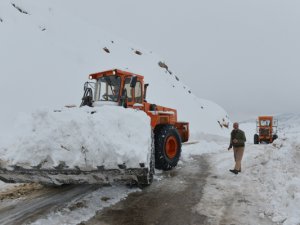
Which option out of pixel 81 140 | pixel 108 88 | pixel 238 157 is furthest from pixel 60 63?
pixel 81 140

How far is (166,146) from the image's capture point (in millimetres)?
8586

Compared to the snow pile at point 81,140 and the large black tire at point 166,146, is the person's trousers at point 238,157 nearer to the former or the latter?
the large black tire at point 166,146

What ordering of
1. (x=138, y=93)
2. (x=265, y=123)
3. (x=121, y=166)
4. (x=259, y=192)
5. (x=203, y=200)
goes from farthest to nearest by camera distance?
(x=265, y=123)
(x=138, y=93)
(x=259, y=192)
(x=203, y=200)
(x=121, y=166)

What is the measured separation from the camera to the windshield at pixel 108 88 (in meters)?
7.81

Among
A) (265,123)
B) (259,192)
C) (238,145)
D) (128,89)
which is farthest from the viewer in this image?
(265,123)

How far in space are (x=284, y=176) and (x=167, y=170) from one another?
3265 mm

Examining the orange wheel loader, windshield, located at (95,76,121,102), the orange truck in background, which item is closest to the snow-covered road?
the orange wheel loader

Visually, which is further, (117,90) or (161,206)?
(117,90)

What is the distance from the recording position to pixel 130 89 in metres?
8.00

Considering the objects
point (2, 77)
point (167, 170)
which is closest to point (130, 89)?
point (167, 170)

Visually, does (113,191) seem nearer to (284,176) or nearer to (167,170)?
(167,170)

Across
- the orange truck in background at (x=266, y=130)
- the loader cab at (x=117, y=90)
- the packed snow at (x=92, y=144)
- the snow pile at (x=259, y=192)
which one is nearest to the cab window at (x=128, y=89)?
the loader cab at (x=117, y=90)

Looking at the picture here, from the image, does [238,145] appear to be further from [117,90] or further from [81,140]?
[81,140]

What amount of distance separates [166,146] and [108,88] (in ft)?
7.70
